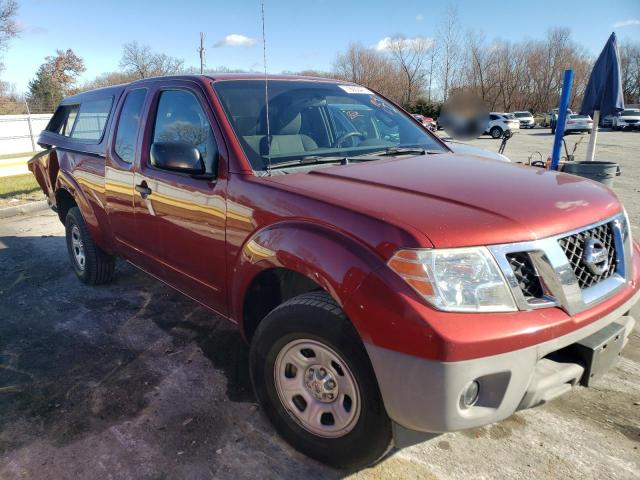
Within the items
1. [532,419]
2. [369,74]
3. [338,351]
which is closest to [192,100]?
[338,351]

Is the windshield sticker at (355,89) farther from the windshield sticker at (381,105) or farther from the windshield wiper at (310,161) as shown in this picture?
the windshield wiper at (310,161)

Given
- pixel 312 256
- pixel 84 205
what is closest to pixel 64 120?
pixel 84 205

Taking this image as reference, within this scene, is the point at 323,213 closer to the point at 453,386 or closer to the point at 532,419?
the point at 453,386

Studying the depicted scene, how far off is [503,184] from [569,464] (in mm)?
1380

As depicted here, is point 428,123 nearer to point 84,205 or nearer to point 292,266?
point 84,205

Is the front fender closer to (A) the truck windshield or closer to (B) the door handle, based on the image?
(A) the truck windshield

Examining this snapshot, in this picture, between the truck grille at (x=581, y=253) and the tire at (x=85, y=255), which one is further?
Result: the tire at (x=85, y=255)

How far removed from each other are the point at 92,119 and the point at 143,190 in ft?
4.90

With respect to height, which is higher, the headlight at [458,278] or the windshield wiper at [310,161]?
the windshield wiper at [310,161]

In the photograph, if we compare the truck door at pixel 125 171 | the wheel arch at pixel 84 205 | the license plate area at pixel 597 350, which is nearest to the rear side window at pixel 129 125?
the truck door at pixel 125 171

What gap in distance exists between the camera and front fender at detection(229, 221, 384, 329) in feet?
6.33

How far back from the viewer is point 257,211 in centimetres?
245

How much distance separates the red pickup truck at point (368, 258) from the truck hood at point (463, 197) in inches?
0.4

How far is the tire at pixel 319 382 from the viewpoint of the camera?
2002 mm
